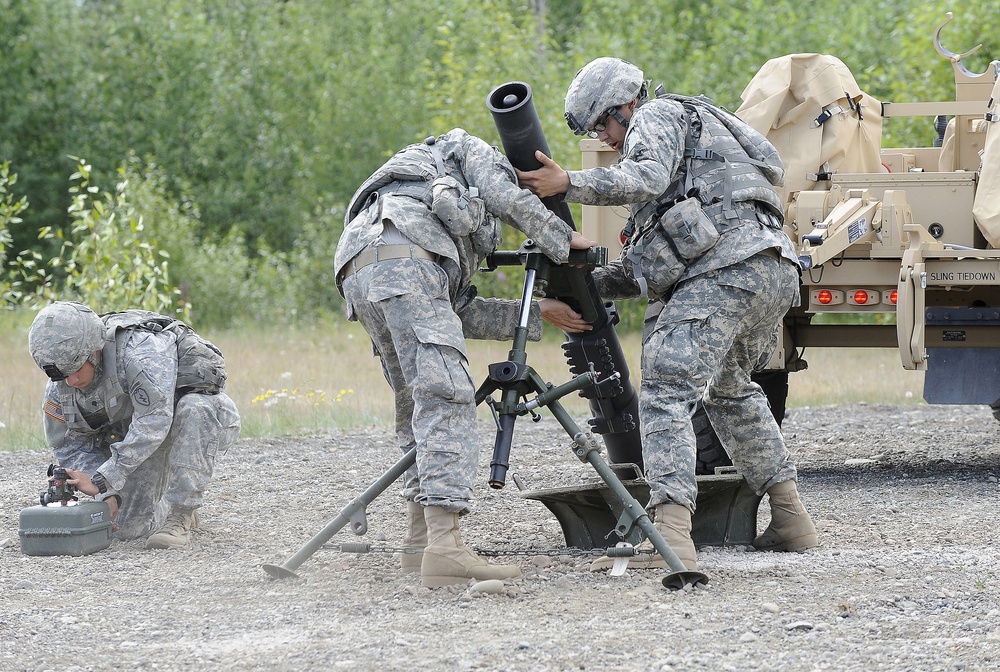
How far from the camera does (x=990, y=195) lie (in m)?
6.60

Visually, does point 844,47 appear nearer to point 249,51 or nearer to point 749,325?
point 249,51

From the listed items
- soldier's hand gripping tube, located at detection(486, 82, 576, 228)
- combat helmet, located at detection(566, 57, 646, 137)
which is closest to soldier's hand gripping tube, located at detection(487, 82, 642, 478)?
soldier's hand gripping tube, located at detection(486, 82, 576, 228)

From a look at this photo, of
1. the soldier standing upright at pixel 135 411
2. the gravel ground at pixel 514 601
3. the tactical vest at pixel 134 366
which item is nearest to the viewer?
the gravel ground at pixel 514 601

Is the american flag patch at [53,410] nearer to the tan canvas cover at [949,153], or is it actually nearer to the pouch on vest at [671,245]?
the pouch on vest at [671,245]

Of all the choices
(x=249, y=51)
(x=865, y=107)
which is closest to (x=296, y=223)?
(x=249, y=51)

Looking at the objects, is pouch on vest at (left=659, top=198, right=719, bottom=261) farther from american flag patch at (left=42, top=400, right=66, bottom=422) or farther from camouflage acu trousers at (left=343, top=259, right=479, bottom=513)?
american flag patch at (left=42, top=400, right=66, bottom=422)

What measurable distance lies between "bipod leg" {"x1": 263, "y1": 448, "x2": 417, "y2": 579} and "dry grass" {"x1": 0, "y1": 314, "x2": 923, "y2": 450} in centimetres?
439

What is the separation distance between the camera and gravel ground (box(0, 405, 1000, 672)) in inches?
148

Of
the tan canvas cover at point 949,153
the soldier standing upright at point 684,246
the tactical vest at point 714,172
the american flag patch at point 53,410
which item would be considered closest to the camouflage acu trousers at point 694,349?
the soldier standing upright at point 684,246

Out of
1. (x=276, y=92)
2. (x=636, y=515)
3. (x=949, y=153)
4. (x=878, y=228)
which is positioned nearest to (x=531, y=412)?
(x=636, y=515)

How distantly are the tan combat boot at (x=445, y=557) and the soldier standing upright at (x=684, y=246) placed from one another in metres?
0.57

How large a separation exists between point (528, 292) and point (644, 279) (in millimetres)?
536

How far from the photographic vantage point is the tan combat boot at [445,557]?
14.9 feet

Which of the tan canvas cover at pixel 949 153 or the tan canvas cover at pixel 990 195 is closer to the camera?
the tan canvas cover at pixel 990 195
